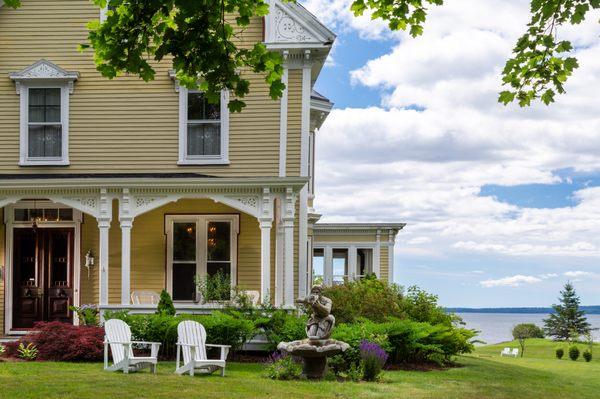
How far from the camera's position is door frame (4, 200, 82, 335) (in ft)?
68.5

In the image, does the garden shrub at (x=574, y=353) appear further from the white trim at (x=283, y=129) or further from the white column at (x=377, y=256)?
the white trim at (x=283, y=129)

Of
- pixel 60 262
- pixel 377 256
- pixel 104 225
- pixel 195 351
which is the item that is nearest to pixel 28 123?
pixel 60 262

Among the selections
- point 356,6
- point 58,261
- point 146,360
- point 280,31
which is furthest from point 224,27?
point 58,261

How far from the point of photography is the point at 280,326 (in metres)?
17.5

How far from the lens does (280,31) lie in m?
20.7

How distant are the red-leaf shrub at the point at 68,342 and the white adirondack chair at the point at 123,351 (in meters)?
1.21

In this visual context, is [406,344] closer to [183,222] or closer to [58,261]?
[183,222]

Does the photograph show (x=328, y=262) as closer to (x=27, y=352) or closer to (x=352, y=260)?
(x=352, y=260)

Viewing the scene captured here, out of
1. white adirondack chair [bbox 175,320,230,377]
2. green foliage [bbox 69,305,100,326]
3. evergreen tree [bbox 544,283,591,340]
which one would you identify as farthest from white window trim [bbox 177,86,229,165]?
evergreen tree [bbox 544,283,591,340]

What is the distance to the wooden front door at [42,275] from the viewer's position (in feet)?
68.9

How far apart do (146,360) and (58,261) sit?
763 cm

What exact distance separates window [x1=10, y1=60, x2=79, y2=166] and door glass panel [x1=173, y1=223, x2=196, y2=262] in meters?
3.23

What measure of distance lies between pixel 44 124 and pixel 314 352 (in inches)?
413

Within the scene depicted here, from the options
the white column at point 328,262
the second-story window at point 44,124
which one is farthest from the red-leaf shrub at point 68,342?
the white column at point 328,262
